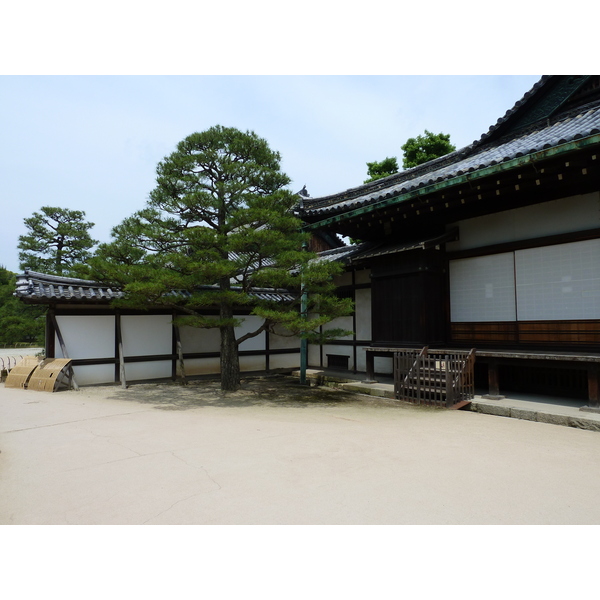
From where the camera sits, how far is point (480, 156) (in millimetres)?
9141

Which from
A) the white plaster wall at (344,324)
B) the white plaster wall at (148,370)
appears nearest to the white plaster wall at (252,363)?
the white plaster wall at (148,370)

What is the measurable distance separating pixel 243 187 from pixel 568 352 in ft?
22.3

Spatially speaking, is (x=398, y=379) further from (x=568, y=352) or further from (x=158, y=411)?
(x=158, y=411)

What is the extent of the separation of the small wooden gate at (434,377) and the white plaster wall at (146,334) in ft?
21.5

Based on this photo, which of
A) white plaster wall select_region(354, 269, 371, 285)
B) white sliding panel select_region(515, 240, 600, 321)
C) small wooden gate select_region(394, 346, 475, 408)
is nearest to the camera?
white sliding panel select_region(515, 240, 600, 321)

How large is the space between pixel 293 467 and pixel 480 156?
8.00m

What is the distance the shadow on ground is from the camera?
8.21 m

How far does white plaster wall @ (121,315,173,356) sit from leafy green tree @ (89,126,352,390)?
2261 mm

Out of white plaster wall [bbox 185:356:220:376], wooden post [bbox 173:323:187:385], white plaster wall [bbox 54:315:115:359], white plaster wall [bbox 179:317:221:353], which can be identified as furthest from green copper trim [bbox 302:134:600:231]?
white plaster wall [bbox 54:315:115:359]

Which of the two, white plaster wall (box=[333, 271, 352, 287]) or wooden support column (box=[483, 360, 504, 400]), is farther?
white plaster wall (box=[333, 271, 352, 287])

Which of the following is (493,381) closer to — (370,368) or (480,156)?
(370,368)

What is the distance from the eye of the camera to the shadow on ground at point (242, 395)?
821 centimetres

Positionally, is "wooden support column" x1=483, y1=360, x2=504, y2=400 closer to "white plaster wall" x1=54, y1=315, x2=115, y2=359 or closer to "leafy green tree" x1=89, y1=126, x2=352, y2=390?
"leafy green tree" x1=89, y1=126, x2=352, y2=390

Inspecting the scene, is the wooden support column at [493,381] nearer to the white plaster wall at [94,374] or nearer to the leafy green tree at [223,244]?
the leafy green tree at [223,244]
